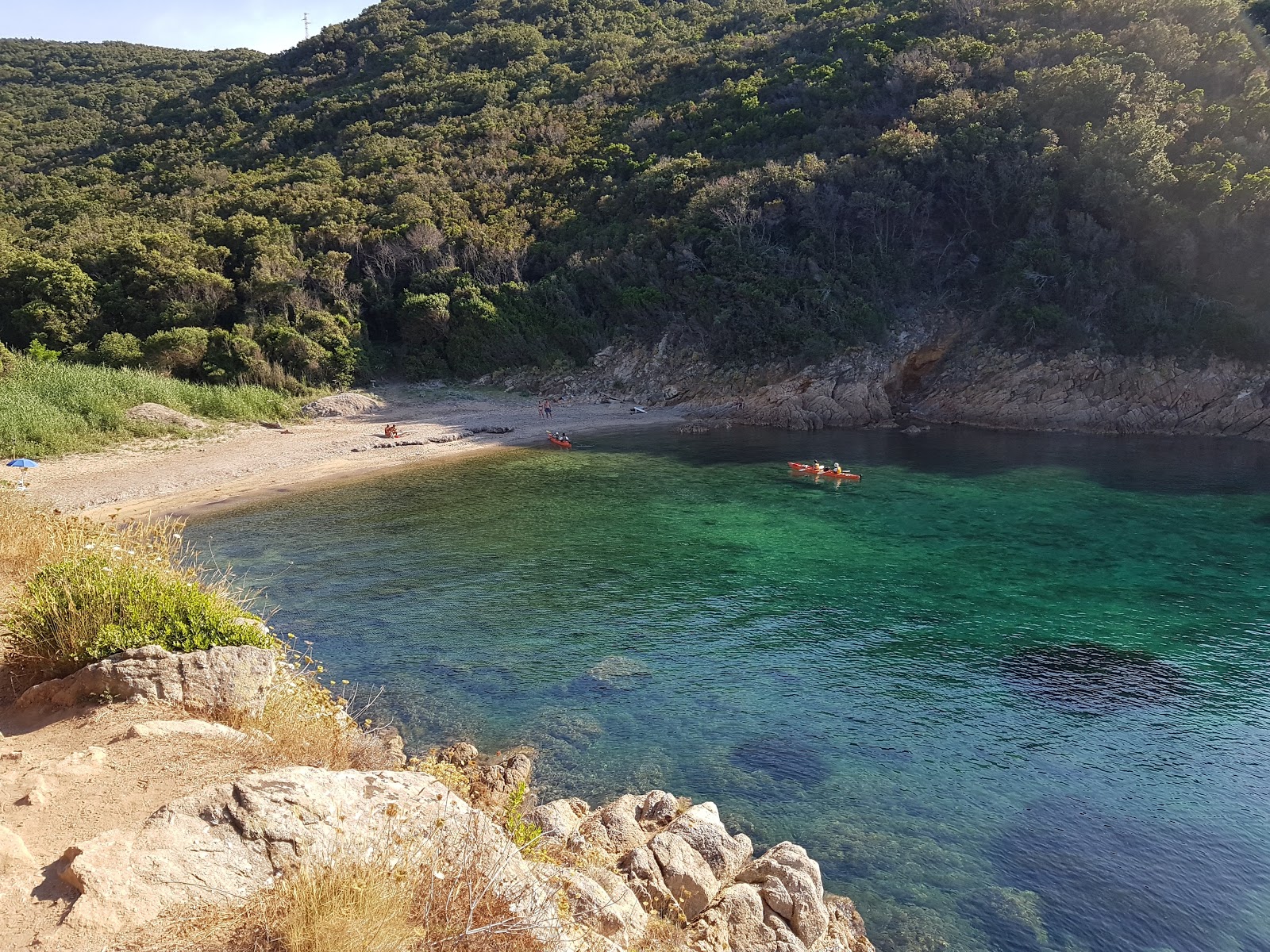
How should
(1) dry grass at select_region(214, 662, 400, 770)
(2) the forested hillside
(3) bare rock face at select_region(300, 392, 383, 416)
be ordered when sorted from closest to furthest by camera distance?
(1) dry grass at select_region(214, 662, 400, 770)
(3) bare rock face at select_region(300, 392, 383, 416)
(2) the forested hillside

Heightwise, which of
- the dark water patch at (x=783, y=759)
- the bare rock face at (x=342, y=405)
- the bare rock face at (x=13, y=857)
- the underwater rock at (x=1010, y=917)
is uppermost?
the bare rock face at (x=13, y=857)

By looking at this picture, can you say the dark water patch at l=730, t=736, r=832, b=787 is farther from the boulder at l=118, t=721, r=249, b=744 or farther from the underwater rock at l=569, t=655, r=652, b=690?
the boulder at l=118, t=721, r=249, b=744

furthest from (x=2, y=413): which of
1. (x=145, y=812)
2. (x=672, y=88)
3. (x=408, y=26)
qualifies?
(x=408, y=26)

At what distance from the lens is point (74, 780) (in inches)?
241

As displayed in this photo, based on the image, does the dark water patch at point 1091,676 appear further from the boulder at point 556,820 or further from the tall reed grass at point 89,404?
the tall reed grass at point 89,404

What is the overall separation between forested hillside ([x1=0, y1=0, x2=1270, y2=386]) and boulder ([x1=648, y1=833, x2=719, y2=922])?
37.2 meters

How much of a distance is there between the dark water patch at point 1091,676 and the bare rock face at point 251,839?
10.9m

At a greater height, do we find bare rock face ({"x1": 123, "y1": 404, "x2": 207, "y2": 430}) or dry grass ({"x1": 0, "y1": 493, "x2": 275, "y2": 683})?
dry grass ({"x1": 0, "y1": 493, "x2": 275, "y2": 683})

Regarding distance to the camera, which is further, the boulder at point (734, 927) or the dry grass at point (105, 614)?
the dry grass at point (105, 614)

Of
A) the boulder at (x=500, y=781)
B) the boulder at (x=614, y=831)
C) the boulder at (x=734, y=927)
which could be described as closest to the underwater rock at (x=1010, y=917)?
the boulder at (x=734, y=927)

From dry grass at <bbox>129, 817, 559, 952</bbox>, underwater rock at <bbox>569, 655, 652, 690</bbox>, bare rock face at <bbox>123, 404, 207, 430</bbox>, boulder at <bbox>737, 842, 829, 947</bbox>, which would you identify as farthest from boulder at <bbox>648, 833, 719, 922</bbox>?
bare rock face at <bbox>123, 404, 207, 430</bbox>

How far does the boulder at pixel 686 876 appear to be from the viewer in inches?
296

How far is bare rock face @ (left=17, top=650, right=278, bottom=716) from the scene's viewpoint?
7.64 meters

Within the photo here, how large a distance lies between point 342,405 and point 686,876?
3554cm
